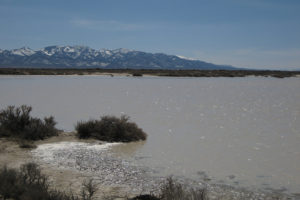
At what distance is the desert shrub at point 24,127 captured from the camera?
11.7 m

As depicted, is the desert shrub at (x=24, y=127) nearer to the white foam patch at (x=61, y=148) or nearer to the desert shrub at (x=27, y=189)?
the white foam patch at (x=61, y=148)

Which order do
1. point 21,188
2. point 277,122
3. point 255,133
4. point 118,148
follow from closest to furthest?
point 21,188 → point 118,148 → point 255,133 → point 277,122

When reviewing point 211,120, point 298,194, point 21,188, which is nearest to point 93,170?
point 21,188

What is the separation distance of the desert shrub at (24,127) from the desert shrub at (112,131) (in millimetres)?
1039

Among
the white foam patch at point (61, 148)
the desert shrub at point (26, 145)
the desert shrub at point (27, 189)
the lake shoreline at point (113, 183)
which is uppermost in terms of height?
the desert shrub at point (27, 189)

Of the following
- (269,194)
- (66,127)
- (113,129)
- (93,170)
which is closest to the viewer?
(269,194)

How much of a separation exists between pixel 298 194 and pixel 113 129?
6578 millimetres

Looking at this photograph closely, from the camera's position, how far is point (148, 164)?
28.9 ft

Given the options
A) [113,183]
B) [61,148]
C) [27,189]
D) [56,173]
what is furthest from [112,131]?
[27,189]

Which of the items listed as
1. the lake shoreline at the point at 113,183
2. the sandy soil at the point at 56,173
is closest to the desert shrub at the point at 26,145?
the sandy soil at the point at 56,173

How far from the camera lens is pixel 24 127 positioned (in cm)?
1198

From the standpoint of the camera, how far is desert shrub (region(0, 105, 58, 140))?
1172 centimetres

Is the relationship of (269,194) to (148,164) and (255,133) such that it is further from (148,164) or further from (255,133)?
(255,133)

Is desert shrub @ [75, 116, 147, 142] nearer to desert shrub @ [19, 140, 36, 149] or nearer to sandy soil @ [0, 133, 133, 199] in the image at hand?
sandy soil @ [0, 133, 133, 199]
